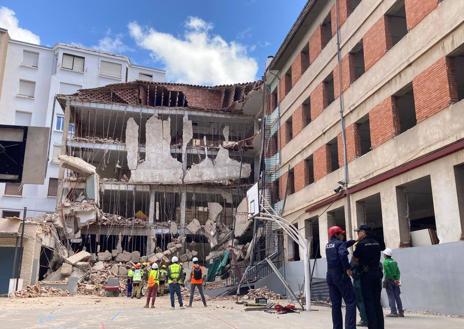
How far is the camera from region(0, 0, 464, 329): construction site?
41.2 ft

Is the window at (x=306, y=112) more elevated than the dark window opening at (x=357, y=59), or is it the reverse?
the dark window opening at (x=357, y=59)

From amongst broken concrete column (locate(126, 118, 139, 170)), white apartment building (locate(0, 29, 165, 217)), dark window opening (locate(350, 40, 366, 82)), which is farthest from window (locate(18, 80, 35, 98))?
dark window opening (locate(350, 40, 366, 82))

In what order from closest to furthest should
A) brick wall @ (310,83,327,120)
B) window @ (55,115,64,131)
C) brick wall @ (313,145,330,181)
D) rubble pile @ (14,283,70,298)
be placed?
brick wall @ (313,145,330,181) → brick wall @ (310,83,327,120) → rubble pile @ (14,283,70,298) → window @ (55,115,64,131)

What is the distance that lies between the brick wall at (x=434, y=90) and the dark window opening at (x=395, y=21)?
2809 millimetres

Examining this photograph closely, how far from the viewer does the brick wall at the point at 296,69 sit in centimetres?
2486

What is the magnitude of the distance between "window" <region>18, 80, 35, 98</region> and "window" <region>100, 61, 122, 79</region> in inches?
297

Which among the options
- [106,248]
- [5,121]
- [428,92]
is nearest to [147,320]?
[428,92]

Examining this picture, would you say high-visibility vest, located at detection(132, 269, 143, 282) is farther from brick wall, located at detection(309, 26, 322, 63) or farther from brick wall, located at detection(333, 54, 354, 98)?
brick wall, located at detection(309, 26, 322, 63)

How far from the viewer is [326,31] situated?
22234 mm

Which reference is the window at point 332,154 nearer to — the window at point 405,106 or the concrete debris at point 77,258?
the window at point 405,106

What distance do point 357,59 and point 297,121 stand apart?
18.9 ft

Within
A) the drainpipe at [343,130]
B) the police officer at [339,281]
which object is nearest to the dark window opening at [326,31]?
the drainpipe at [343,130]

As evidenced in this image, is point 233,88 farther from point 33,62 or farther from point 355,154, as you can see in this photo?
point 33,62

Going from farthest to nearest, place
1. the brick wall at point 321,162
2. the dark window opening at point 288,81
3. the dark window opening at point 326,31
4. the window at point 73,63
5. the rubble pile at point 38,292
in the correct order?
the window at point 73,63 < the dark window opening at point 288,81 < the rubble pile at point 38,292 < the dark window opening at point 326,31 < the brick wall at point 321,162
